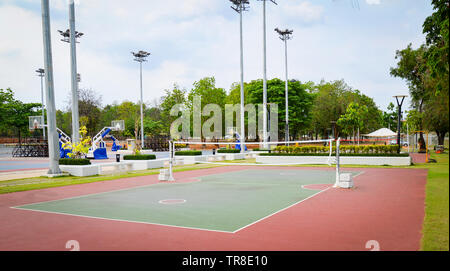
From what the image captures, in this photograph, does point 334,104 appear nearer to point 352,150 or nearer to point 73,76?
point 352,150

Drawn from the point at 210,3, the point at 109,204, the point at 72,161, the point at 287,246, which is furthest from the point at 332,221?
the point at 72,161

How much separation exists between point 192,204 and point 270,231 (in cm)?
373

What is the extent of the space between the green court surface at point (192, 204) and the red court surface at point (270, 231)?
457 mm

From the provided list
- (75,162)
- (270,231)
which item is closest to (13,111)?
(75,162)

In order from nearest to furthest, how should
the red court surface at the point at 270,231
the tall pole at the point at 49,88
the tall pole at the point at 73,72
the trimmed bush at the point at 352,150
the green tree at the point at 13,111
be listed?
the red court surface at the point at 270,231 < the tall pole at the point at 49,88 < the tall pole at the point at 73,72 < the trimmed bush at the point at 352,150 < the green tree at the point at 13,111

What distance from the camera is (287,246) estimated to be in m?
5.98

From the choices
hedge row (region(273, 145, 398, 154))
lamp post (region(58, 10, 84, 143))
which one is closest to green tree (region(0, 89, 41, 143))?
lamp post (region(58, 10, 84, 143))

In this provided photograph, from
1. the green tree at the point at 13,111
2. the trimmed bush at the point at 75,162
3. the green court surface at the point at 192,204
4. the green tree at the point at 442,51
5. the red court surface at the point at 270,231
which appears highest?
the green tree at the point at 13,111

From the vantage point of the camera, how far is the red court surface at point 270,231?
19.9 ft

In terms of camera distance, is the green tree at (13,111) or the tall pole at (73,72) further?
the green tree at (13,111)

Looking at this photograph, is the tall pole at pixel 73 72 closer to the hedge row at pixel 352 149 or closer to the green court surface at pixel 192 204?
the green court surface at pixel 192 204

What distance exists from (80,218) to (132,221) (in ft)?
5.04

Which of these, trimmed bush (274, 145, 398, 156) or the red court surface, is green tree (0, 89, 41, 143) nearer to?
trimmed bush (274, 145, 398, 156)

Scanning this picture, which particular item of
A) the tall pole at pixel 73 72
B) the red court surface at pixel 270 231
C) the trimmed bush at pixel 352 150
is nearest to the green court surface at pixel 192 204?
the red court surface at pixel 270 231
